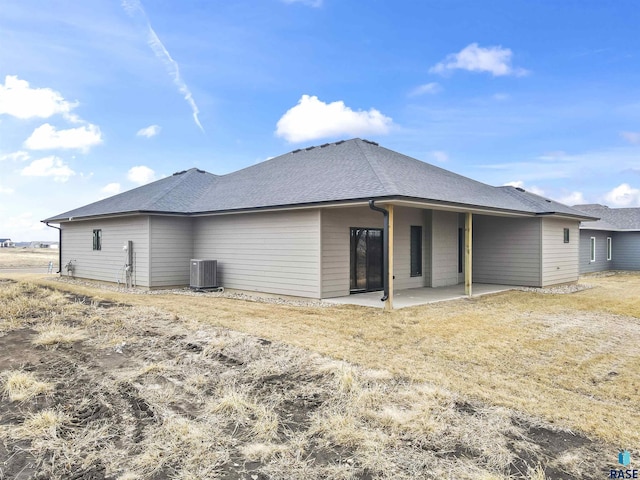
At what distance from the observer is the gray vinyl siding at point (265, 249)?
10539mm

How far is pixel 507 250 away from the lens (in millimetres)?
14750

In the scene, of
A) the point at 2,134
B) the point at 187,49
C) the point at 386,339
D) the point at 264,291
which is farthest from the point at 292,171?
the point at 2,134

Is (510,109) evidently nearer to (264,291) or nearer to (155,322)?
(264,291)

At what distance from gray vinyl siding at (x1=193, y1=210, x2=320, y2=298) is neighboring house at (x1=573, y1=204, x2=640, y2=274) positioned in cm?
1747

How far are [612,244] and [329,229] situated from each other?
22.0 meters

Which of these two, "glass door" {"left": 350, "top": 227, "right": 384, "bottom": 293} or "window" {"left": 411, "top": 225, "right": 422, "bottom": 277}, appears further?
"window" {"left": 411, "top": 225, "right": 422, "bottom": 277}

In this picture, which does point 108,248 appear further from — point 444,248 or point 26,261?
point 26,261

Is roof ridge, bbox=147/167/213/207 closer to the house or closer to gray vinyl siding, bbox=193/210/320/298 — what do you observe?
the house

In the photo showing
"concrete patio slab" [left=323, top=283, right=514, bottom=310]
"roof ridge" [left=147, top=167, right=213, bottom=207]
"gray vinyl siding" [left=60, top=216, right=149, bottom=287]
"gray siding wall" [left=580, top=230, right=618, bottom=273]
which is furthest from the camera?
"gray siding wall" [left=580, top=230, right=618, bottom=273]

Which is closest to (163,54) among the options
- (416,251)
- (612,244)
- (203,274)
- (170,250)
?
(170,250)

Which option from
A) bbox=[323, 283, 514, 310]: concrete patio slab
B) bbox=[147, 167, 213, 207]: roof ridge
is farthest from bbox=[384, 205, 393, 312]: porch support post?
bbox=[147, 167, 213, 207]: roof ridge

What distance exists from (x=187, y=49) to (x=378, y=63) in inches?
278

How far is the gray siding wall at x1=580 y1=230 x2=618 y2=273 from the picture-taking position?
21.1 m

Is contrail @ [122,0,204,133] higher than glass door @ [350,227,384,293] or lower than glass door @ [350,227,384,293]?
higher
